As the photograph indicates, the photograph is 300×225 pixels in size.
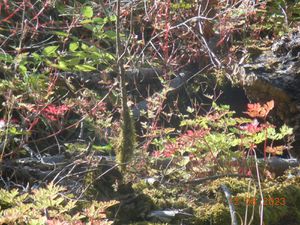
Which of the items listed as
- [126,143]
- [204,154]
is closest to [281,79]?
[204,154]

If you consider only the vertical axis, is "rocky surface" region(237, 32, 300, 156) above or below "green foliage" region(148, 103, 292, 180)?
above

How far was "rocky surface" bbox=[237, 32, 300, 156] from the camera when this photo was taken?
3.52 m

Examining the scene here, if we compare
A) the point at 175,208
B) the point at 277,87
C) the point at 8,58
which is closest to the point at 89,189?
the point at 175,208

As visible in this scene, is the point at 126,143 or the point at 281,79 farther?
the point at 281,79

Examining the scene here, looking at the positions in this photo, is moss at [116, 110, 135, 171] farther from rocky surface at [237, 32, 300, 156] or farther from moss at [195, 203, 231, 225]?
rocky surface at [237, 32, 300, 156]

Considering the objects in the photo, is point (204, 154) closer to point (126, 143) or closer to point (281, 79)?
point (126, 143)

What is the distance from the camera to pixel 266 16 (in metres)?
4.87

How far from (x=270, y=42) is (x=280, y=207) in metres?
2.01

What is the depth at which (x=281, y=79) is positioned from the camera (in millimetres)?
3553

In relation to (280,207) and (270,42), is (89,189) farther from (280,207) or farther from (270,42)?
(270,42)
